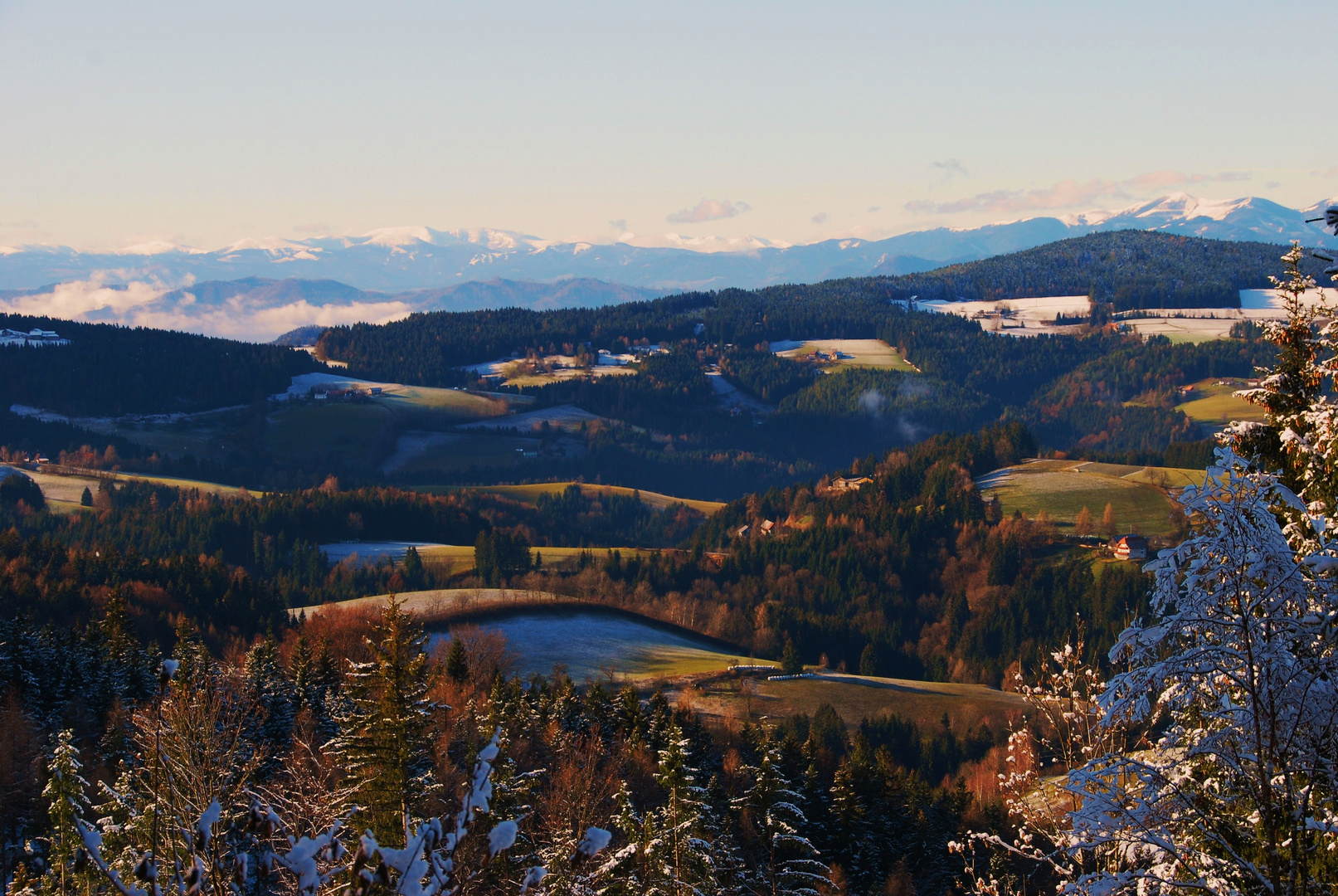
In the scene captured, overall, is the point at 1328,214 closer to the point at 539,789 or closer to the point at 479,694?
the point at 539,789

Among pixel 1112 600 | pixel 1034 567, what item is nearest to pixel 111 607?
pixel 1112 600

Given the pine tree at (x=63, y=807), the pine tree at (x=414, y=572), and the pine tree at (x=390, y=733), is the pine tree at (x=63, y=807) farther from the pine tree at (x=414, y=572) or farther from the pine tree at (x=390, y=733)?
the pine tree at (x=414, y=572)

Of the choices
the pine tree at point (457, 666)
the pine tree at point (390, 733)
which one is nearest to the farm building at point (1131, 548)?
the pine tree at point (457, 666)

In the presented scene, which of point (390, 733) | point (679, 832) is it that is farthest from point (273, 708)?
point (679, 832)

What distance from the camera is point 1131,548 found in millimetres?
179875

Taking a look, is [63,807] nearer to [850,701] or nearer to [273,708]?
[273,708]

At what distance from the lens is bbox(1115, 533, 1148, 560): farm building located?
17938cm

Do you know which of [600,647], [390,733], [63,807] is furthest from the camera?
[600,647]

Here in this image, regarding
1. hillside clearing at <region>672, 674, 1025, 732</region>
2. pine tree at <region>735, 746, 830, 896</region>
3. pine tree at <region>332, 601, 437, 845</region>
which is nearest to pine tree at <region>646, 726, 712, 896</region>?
pine tree at <region>332, 601, 437, 845</region>

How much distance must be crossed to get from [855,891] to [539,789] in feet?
70.6

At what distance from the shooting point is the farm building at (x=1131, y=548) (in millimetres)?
179375

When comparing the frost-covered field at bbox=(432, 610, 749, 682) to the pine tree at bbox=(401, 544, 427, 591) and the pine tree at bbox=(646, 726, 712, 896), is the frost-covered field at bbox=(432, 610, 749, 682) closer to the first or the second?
the pine tree at bbox=(401, 544, 427, 591)

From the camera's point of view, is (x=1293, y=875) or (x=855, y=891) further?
(x=855, y=891)

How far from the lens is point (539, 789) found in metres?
57.1
